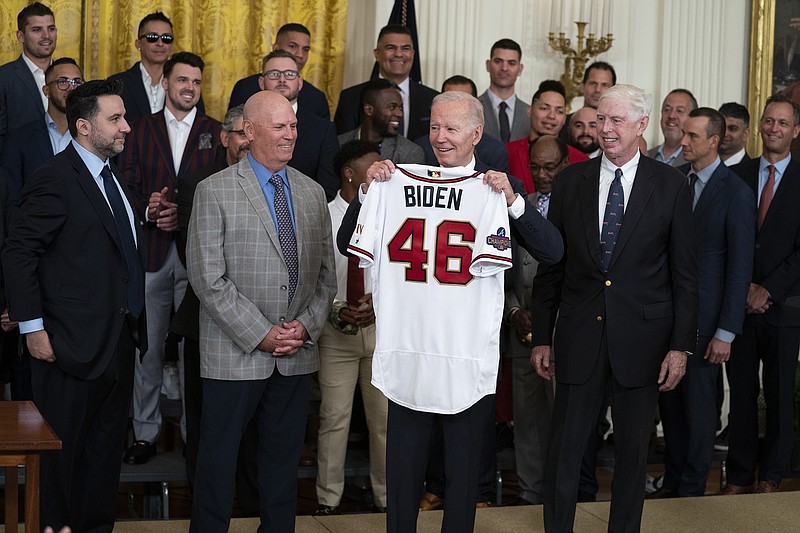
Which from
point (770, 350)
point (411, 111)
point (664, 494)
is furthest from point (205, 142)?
point (770, 350)

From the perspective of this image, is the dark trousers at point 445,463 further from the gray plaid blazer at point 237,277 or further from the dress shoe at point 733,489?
the dress shoe at point 733,489

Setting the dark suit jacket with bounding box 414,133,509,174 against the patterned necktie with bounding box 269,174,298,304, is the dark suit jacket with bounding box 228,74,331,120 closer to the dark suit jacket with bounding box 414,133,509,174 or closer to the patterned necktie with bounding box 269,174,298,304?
the dark suit jacket with bounding box 414,133,509,174

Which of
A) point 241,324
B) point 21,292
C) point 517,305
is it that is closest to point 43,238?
point 21,292

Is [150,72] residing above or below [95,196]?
above

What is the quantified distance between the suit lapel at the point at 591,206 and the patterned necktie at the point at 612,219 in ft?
0.08

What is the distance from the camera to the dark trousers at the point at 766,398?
551 cm

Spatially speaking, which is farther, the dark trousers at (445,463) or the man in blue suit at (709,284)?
the man in blue suit at (709,284)

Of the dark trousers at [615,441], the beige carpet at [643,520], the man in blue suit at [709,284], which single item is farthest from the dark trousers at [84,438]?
the man in blue suit at [709,284]

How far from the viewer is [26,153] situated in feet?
16.7

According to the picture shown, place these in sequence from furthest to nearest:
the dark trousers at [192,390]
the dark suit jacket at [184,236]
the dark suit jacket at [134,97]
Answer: the dark suit jacket at [134,97], the dark trousers at [192,390], the dark suit jacket at [184,236]

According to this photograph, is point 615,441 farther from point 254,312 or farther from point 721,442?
point 721,442

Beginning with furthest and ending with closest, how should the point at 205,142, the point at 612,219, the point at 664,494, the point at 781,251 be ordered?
1. the point at 781,251
2. the point at 664,494
3. the point at 205,142
4. the point at 612,219

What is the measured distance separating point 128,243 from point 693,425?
283 centimetres

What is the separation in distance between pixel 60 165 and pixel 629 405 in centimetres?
228
